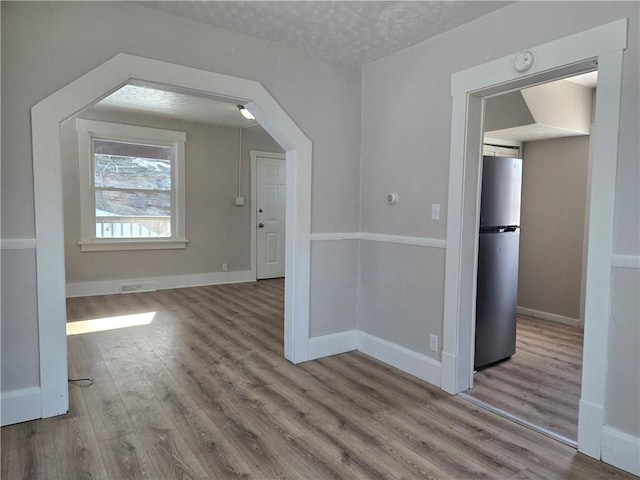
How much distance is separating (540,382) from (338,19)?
286 cm

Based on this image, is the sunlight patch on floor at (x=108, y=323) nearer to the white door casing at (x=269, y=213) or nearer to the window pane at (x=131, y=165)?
the window pane at (x=131, y=165)

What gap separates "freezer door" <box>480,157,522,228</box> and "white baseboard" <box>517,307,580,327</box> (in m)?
1.86

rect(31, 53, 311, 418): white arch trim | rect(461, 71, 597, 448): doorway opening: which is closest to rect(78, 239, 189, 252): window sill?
rect(31, 53, 311, 418): white arch trim

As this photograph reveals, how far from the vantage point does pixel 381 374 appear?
2.99 m

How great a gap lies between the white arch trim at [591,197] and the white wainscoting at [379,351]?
144 millimetres

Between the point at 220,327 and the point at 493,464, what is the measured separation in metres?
2.84

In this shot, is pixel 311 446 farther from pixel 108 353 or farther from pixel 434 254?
pixel 108 353

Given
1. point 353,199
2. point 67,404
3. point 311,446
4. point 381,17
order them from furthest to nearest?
point 353,199
point 381,17
point 67,404
point 311,446

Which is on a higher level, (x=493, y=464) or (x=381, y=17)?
(x=381, y=17)

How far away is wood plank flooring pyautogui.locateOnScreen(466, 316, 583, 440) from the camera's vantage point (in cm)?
241

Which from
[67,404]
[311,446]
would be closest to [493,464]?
[311,446]

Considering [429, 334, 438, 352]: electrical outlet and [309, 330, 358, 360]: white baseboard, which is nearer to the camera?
[429, 334, 438, 352]: electrical outlet

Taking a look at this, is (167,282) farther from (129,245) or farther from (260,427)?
(260,427)

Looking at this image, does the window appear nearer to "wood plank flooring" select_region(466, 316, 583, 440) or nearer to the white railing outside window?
the white railing outside window
